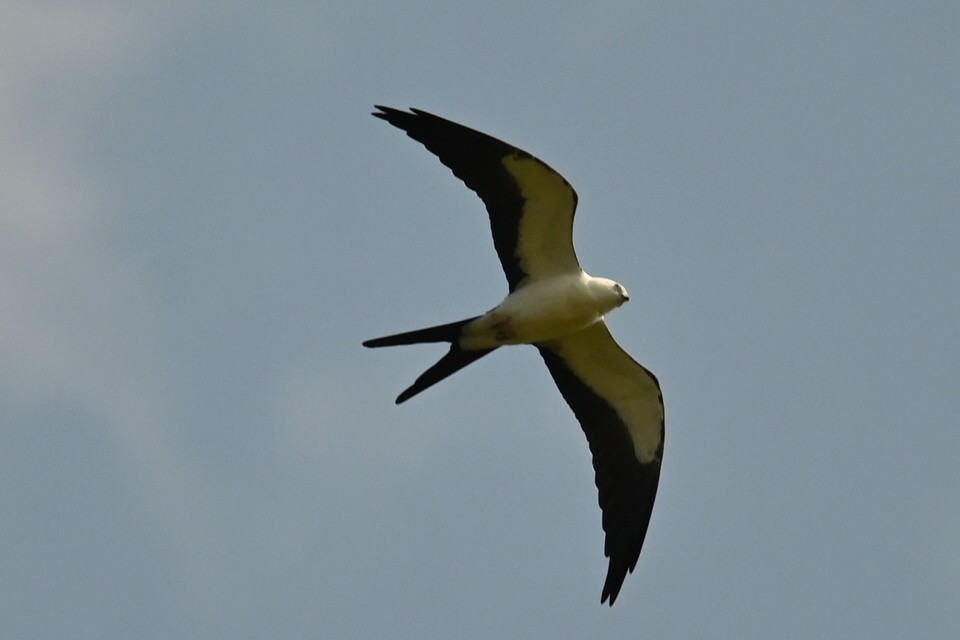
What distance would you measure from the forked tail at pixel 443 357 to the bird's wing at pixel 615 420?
1035 mm

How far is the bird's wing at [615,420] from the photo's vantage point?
52.5 feet

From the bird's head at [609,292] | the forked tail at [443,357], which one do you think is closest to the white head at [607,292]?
the bird's head at [609,292]

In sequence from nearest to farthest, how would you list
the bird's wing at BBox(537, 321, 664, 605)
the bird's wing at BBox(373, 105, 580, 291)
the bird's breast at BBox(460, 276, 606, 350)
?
the bird's wing at BBox(373, 105, 580, 291) < the bird's breast at BBox(460, 276, 606, 350) < the bird's wing at BBox(537, 321, 664, 605)

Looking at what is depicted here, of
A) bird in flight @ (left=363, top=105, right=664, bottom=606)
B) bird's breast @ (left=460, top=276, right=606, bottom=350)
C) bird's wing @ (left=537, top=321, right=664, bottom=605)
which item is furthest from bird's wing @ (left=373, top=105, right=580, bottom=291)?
bird's wing @ (left=537, top=321, right=664, bottom=605)

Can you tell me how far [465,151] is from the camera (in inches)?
598

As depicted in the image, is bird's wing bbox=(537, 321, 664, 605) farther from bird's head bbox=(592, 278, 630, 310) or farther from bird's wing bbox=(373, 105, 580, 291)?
bird's wing bbox=(373, 105, 580, 291)

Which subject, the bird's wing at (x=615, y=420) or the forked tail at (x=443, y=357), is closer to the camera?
the forked tail at (x=443, y=357)

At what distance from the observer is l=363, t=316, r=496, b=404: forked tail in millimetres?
15305

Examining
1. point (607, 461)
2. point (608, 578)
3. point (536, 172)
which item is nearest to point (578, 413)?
point (607, 461)

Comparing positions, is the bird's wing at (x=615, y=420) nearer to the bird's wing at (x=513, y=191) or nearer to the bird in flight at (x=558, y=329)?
the bird in flight at (x=558, y=329)

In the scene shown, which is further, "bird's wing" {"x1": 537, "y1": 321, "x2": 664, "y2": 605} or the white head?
"bird's wing" {"x1": 537, "y1": 321, "x2": 664, "y2": 605}

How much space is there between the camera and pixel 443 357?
15617 millimetres

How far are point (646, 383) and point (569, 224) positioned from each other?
1.87 m

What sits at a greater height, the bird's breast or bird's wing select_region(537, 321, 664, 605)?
the bird's breast
